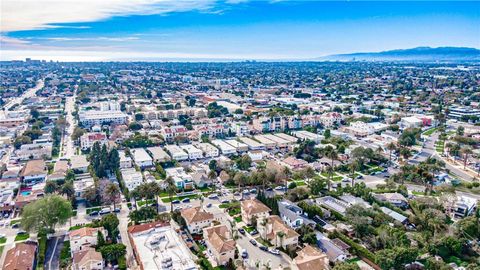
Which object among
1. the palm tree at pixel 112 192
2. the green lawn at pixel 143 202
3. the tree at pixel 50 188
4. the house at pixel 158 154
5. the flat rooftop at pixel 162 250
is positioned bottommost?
the green lawn at pixel 143 202

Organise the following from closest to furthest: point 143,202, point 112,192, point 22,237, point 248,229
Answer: point 22,237 → point 248,229 → point 112,192 → point 143,202

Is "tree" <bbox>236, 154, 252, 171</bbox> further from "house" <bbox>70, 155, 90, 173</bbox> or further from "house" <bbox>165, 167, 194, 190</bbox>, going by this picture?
"house" <bbox>70, 155, 90, 173</bbox>

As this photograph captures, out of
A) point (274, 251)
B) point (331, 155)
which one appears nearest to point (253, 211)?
point (274, 251)

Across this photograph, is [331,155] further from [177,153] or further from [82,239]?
[82,239]

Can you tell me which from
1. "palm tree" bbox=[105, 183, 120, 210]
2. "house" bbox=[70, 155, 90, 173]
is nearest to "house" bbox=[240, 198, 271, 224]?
"palm tree" bbox=[105, 183, 120, 210]

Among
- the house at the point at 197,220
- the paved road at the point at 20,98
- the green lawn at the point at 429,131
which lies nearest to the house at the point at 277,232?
the house at the point at 197,220

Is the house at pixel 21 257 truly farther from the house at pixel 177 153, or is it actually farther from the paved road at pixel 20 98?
the paved road at pixel 20 98

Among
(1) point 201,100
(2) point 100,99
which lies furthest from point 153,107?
(2) point 100,99
